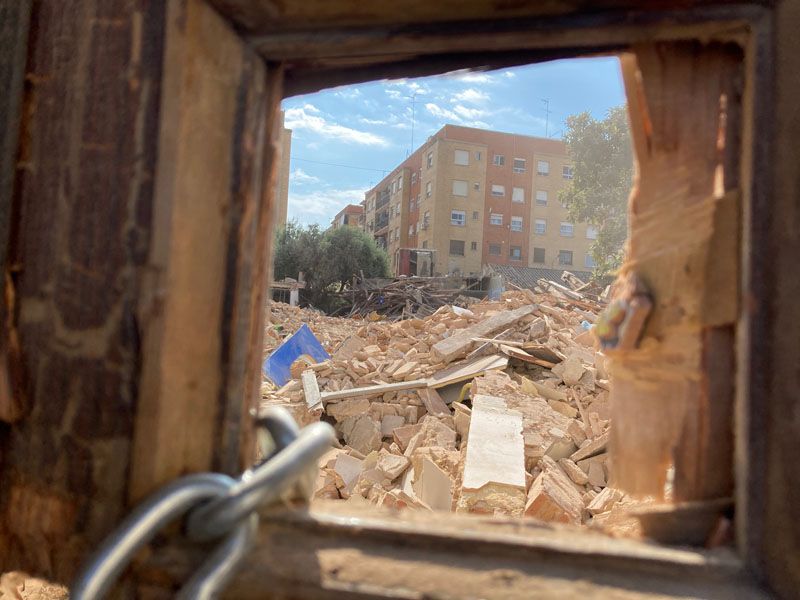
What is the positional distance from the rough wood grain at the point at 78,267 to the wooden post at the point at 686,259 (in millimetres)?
997

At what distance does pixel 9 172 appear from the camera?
1.15m

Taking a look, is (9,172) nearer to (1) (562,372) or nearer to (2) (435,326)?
(1) (562,372)

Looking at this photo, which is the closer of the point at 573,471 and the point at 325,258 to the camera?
the point at 573,471

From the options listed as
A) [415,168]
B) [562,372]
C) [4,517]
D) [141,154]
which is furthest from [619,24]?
[415,168]

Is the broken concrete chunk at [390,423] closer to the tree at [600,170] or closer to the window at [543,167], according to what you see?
the tree at [600,170]

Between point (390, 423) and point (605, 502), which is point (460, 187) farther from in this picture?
point (605, 502)

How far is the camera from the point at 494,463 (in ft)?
14.6

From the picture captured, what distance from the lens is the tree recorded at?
31.0 m

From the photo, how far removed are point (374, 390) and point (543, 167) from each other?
41.7m

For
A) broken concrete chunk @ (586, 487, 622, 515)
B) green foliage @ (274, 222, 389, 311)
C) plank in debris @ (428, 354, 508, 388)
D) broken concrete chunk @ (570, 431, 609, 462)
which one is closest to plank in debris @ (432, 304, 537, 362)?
plank in debris @ (428, 354, 508, 388)

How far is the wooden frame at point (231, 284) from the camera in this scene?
3.07ft

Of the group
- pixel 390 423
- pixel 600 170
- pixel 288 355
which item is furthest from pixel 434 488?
pixel 600 170

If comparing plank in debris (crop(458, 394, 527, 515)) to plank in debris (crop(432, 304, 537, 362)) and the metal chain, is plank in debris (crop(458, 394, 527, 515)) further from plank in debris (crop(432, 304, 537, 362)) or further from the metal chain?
the metal chain

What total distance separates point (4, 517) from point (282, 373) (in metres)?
8.25
